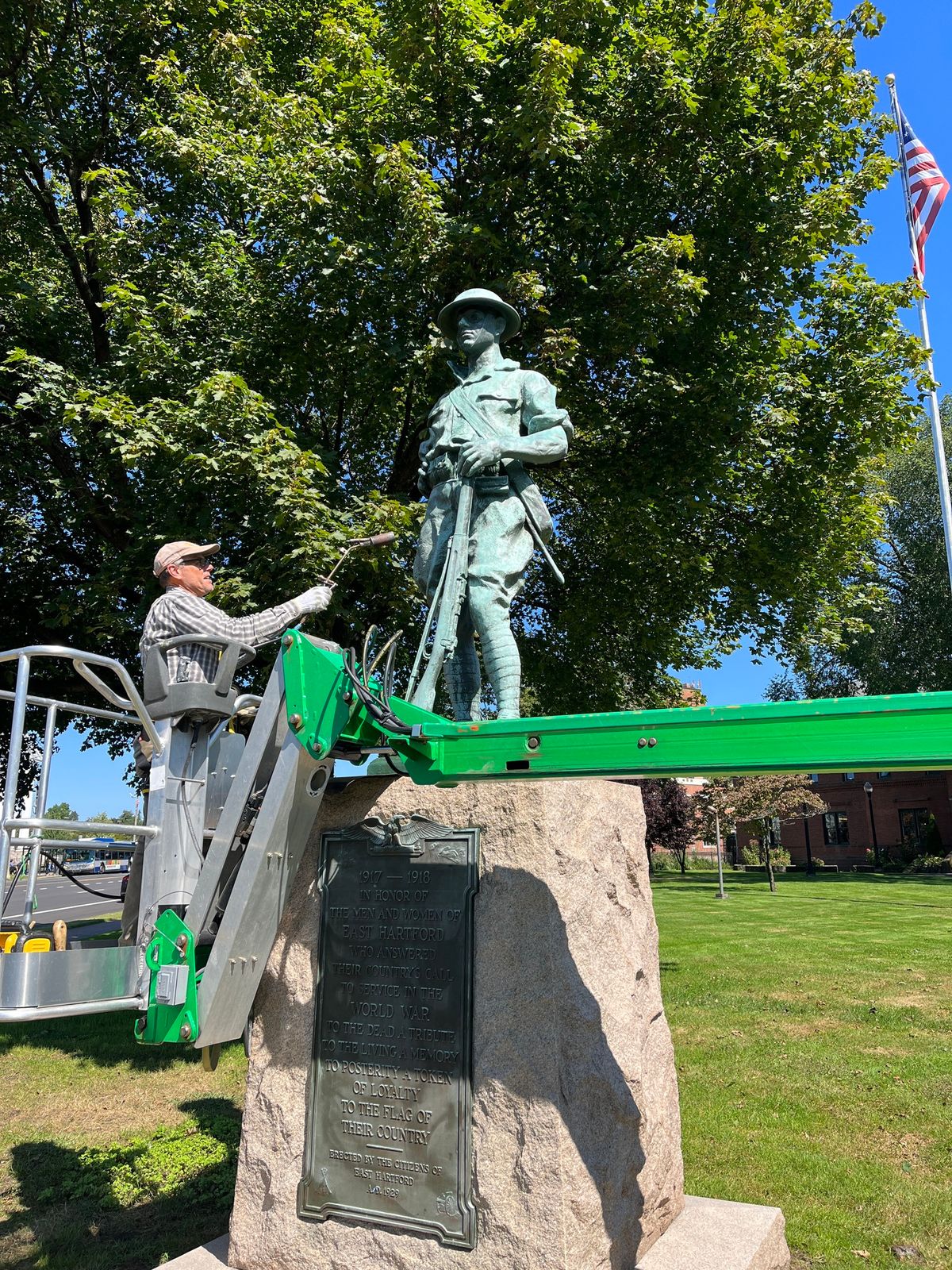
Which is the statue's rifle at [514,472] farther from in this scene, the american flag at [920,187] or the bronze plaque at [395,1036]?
the american flag at [920,187]

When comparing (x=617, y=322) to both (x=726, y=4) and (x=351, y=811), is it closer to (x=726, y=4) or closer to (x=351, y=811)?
(x=726, y=4)

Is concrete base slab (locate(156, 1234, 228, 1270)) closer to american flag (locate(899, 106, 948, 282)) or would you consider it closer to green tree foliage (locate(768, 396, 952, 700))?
american flag (locate(899, 106, 948, 282))

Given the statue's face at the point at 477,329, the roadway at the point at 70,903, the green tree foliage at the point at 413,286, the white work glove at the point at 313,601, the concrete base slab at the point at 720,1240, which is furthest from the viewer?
the roadway at the point at 70,903

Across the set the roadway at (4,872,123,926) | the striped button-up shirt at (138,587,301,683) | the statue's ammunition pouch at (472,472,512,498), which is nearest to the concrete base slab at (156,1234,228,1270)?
the striped button-up shirt at (138,587,301,683)

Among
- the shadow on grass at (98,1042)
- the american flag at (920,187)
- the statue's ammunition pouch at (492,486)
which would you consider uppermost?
the american flag at (920,187)

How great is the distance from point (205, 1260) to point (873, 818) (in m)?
41.2

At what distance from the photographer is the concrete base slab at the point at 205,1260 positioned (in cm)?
362

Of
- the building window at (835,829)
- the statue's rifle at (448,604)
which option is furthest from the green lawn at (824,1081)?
the building window at (835,829)

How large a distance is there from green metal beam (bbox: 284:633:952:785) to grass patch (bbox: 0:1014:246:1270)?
291 centimetres

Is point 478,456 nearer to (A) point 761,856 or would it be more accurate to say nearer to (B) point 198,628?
(B) point 198,628

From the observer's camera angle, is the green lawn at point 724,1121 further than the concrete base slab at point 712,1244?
Yes

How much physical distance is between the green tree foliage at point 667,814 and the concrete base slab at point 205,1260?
2284 cm

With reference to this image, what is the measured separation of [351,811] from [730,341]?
7825 millimetres

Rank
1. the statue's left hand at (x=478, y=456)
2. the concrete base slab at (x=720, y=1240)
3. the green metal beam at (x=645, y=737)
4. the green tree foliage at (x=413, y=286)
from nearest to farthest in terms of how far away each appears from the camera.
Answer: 1. the green metal beam at (x=645, y=737)
2. the concrete base slab at (x=720, y=1240)
3. the statue's left hand at (x=478, y=456)
4. the green tree foliage at (x=413, y=286)
